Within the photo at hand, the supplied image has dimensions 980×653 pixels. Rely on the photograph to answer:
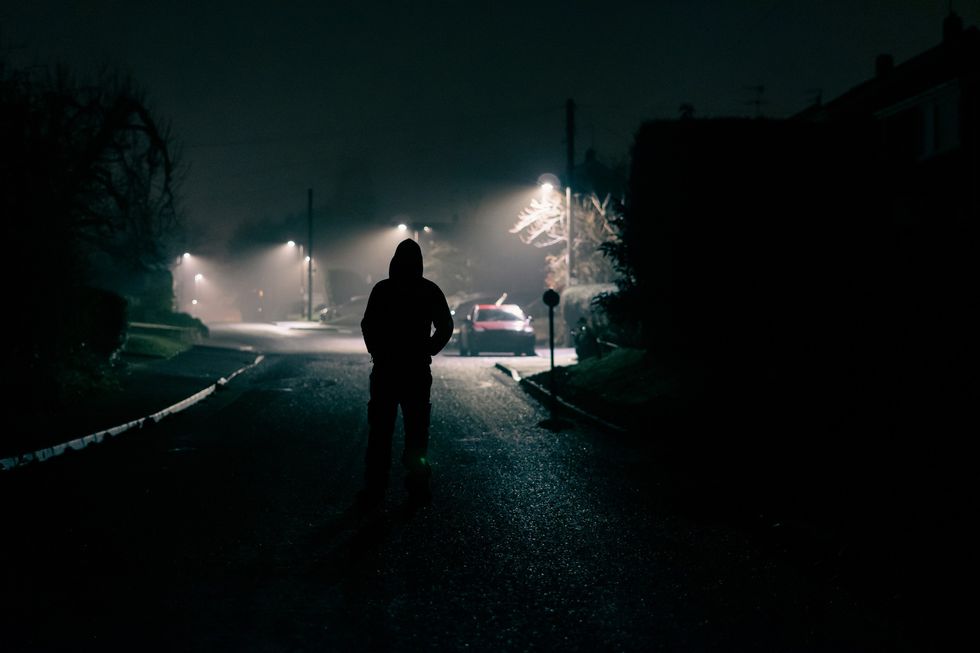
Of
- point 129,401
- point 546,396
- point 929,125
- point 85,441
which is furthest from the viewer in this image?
point 929,125

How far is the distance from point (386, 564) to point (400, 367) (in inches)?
76.5

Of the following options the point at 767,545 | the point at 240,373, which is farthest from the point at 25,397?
the point at 767,545

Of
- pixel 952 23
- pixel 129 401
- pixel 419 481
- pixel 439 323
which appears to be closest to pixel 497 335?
pixel 129 401

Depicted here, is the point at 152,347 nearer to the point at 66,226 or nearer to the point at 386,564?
the point at 66,226

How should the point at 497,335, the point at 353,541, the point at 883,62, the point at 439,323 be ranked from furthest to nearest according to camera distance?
the point at 883,62
the point at 497,335
the point at 439,323
the point at 353,541

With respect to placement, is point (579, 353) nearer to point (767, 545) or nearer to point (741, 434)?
point (741, 434)

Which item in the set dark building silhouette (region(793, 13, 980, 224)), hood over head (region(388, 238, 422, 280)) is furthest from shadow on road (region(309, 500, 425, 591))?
dark building silhouette (region(793, 13, 980, 224))

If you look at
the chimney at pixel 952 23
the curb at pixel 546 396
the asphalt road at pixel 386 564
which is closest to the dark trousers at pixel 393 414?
the asphalt road at pixel 386 564

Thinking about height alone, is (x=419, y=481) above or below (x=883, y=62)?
below

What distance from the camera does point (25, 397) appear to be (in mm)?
13156

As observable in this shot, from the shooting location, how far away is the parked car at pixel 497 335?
2869 centimetres

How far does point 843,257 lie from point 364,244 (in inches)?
3670

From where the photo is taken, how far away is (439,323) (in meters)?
7.21

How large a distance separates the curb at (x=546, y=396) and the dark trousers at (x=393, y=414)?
16.1ft
